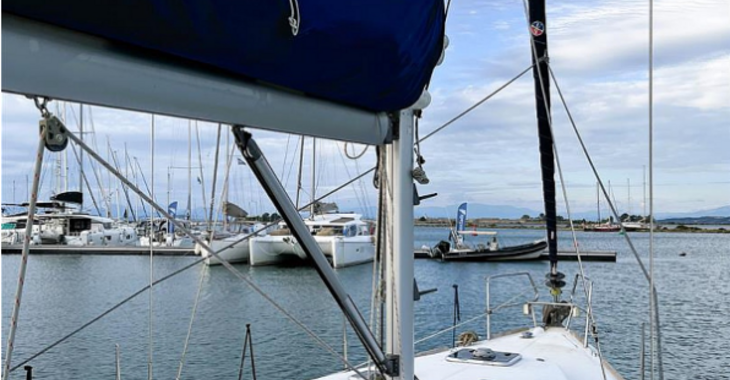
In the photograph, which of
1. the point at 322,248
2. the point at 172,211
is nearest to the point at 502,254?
the point at 322,248

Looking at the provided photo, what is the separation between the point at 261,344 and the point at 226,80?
10.8 metres

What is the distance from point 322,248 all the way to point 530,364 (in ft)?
75.9

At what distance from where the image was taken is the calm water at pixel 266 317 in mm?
10312

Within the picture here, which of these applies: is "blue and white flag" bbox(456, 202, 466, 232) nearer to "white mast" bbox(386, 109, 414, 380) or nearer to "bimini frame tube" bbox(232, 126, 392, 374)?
"white mast" bbox(386, 109, 414, 380)

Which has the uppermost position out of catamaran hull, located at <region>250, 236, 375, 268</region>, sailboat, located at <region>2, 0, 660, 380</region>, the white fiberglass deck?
sailboat, located at <region>2, 0, 660, 380</region>

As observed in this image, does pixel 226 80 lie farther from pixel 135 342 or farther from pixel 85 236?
pixel 85 236

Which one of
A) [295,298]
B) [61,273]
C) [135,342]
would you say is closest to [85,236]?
→ [61,273]

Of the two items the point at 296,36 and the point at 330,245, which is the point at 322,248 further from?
the point at 296,36

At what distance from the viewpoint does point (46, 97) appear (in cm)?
120

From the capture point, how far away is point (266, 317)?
14.7m

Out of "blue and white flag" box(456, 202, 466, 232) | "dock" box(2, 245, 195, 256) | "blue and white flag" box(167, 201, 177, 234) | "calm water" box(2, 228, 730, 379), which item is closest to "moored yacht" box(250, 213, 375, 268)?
"calm water" box(2, 228, 730, 379)

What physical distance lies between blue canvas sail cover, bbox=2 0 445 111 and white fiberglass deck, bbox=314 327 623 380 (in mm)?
1779

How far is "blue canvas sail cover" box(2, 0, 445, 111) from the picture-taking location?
1199 mm

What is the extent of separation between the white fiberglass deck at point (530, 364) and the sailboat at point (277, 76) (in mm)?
1168
